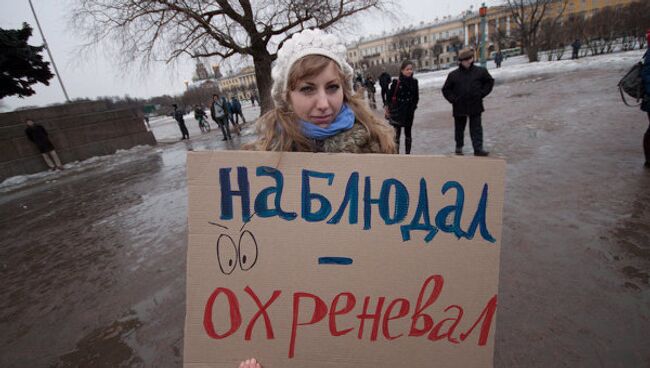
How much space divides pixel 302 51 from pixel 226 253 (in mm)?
871

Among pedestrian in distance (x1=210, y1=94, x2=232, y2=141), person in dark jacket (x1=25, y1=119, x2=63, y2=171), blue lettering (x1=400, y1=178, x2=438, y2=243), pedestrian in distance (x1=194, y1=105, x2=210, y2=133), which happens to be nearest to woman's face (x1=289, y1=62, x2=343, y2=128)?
blue lettering (x1=400, y1=178, x2=438, y2=243)

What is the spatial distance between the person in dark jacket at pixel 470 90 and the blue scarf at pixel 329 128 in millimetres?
4021

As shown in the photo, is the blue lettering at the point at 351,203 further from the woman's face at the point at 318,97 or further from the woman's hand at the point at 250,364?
the woman's hand at the point at 250,364

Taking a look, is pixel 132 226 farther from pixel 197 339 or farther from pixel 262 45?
pixel 262 45

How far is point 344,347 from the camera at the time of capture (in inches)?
40.6

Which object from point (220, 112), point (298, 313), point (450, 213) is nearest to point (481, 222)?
point (450, 213)

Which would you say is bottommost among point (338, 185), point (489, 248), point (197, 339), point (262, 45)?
point (197, 339)

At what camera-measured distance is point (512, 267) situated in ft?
7.54

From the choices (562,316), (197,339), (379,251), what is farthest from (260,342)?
(562,316)

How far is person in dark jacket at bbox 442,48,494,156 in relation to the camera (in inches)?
183

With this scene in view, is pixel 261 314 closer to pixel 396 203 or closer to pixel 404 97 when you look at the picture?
pixel 396 203

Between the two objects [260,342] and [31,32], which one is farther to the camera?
[31,32]

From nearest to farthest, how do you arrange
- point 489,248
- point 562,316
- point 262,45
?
point 489,248 → point 562,316 → point 262,45

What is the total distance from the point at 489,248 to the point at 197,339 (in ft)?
3.30
